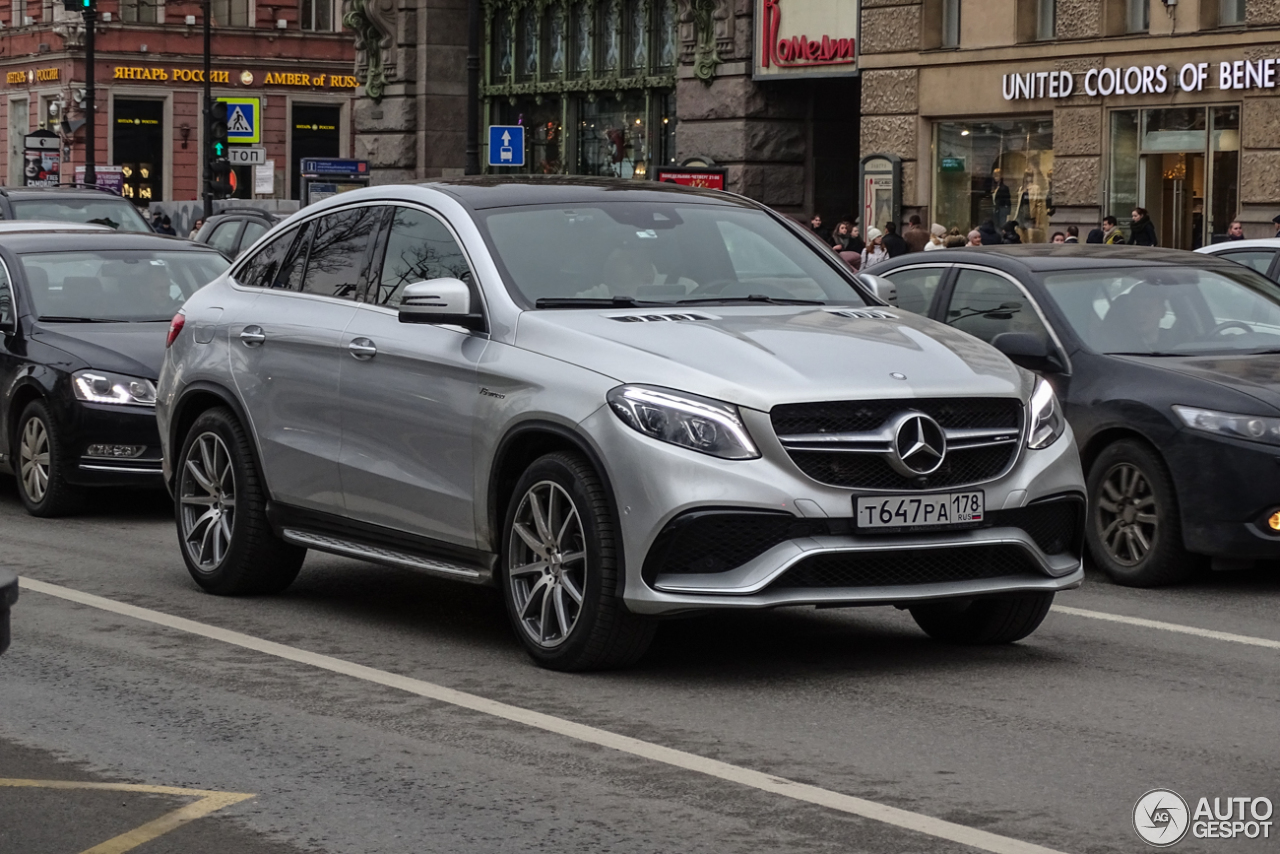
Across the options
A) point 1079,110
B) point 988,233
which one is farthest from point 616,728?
point 1079,110

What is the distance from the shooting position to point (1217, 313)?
1091cm

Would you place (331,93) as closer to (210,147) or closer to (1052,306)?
(210,147)

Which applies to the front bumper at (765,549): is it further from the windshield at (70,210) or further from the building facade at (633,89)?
the building facade at (633,89)

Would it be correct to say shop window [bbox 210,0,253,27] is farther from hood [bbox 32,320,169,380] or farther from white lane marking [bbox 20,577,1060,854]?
white lane marking [bbox 20,577,1060,854]

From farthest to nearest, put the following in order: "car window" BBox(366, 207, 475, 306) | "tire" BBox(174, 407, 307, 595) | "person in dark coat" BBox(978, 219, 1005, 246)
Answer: "person in dark coat" BBox(978, 219, 1005, 246) < "tire" BBox(174, 407, 307, 595) < "car window" BBox(366, 207, 475, 306)

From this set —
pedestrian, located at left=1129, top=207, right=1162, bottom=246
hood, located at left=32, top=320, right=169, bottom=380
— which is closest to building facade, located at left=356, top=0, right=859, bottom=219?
pedestrian, located at left=1129, top=207, right=1162, bottom=246

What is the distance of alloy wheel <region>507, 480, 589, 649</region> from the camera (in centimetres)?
746

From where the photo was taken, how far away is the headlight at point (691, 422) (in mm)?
7086

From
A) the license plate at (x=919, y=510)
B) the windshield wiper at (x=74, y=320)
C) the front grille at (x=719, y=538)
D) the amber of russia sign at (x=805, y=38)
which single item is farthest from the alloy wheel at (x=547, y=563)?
the amber of russia sign at (x=805, y=38)

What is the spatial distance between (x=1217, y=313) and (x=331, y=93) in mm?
58697

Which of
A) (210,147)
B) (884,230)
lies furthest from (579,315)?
(210,147)

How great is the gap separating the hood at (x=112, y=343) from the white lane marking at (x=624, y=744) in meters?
3.85

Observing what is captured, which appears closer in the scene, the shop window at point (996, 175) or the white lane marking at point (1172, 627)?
the white lane marking at point (1172, 627)

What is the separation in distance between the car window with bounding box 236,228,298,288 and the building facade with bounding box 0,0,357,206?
5381 cm
